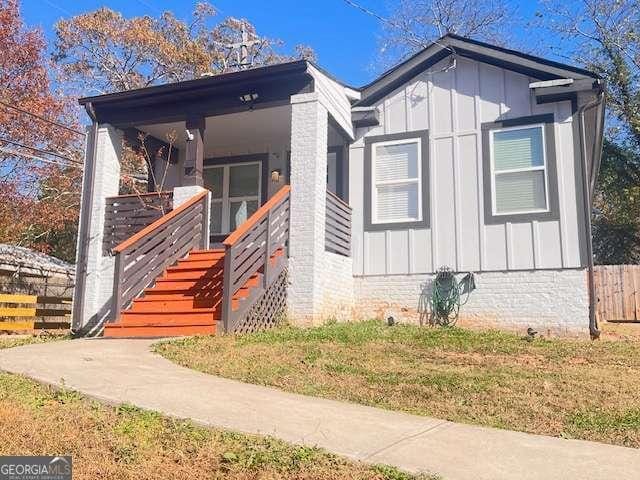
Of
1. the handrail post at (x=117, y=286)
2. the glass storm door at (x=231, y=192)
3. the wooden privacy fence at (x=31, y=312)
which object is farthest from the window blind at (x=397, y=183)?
the wooden privacy fence at (x=31, y=312)

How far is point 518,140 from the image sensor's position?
10664mm

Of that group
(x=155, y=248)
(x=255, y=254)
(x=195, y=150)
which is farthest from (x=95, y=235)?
(x=255, y=254)

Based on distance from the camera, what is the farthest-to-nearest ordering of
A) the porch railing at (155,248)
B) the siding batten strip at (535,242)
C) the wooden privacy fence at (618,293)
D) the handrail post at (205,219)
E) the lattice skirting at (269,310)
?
the wooden privacy fence at (618,293) < the handrail post at (205,219) < the siding batten strip at (535,242) < the porch railing at (155,248) < the lattice skirting at (269,310)

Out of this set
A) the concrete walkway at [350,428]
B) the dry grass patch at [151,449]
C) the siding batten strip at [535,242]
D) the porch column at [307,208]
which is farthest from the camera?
the siding batten strip at [535,242]

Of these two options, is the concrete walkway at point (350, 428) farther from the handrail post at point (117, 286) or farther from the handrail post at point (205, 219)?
the handrail post at point (205, 219)

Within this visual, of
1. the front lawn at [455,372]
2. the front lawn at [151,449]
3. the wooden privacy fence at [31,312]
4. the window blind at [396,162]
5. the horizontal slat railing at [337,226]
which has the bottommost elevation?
the front lawn at [151,449]

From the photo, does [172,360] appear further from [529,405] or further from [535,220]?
[535,220]

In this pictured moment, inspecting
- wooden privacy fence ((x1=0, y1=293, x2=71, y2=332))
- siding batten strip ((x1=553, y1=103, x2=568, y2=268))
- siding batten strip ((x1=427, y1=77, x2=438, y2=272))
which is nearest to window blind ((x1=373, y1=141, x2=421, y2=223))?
siding batten strip ((x1=427, y1=77, x2=438, y2=272))

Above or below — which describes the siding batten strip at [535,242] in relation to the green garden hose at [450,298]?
above

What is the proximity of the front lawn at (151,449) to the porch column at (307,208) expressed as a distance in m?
5.34

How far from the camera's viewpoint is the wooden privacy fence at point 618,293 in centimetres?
1806

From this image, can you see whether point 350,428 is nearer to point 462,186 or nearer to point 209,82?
point 462,186

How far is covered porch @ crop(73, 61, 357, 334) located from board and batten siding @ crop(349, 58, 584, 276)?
2.48ft

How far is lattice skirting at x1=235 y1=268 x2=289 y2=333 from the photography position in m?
8.44
